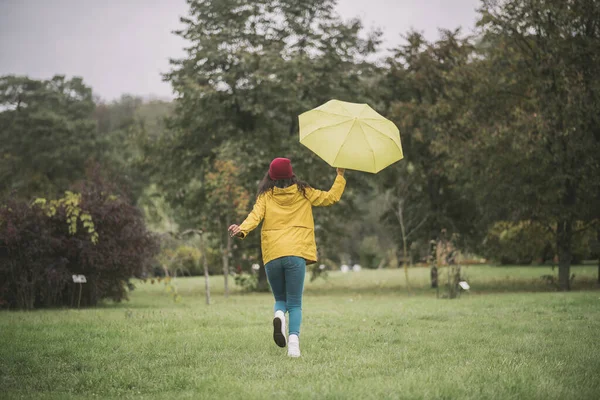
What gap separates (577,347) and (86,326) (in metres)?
6.82

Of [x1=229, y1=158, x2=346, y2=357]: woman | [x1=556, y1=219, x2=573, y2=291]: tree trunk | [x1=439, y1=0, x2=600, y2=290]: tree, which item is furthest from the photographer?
[x1=556, y1=219, x2=573, y2=291]: tree trunk

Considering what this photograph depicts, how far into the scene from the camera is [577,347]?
22.6ft

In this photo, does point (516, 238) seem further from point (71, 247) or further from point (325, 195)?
point (325, 195)

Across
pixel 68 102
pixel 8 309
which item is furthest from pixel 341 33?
pixel 68 102

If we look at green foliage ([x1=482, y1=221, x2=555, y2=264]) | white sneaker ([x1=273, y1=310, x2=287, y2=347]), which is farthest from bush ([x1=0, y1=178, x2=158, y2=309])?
green foliage ([x1=482, y1=221, x2=555, y2=264])

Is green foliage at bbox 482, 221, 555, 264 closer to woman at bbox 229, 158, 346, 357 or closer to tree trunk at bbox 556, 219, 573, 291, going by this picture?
tree trunk at bbox 556, 219, 573, 291

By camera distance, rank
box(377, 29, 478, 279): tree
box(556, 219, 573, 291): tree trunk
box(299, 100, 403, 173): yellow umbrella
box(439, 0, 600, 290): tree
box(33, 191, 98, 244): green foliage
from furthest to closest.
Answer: box(377, 29, 478, 279): tree → box(556, 219, 573, 291): tree trunk → box(439, 0, 600, 290): tree → box(33, 191, 98, 244): green foliage → box(299, 100, 403, 173): yellow umbrella

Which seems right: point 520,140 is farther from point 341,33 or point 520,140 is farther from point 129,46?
point 129,46

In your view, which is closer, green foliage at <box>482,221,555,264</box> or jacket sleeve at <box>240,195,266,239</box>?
jacket sleeve at <box>240,195,266,239</box>

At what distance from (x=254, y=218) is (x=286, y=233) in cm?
39

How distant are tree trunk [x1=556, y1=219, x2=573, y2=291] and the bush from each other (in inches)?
487

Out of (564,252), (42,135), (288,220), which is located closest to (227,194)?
(564,252)

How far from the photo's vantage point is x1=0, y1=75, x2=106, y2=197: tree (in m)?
36.6

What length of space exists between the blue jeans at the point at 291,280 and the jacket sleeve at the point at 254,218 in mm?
451
